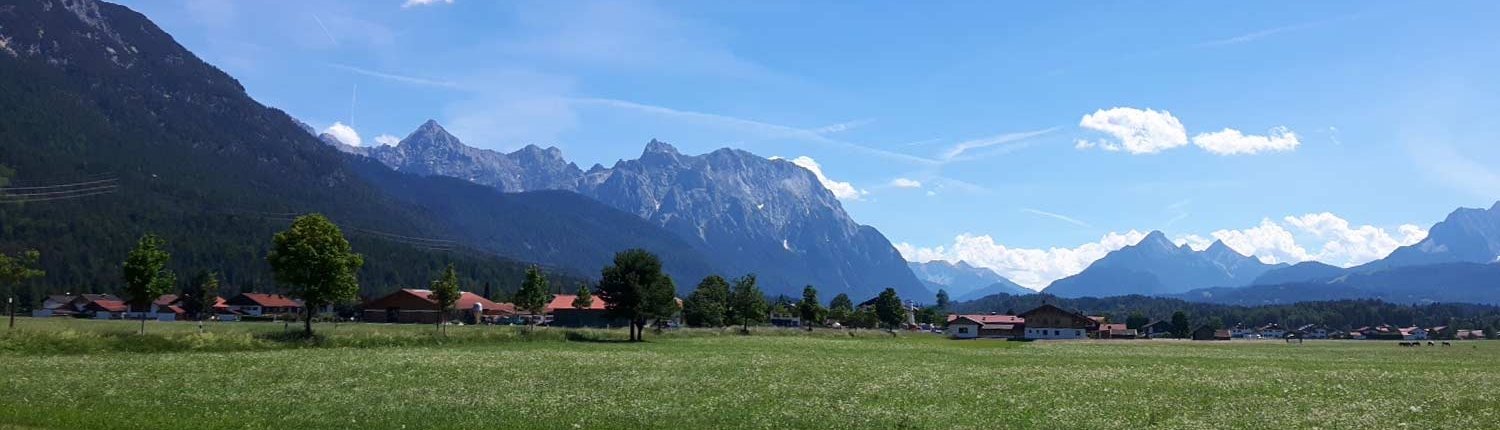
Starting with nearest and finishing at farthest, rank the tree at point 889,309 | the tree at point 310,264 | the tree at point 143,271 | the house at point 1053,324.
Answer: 1. the tree at point 310,264
2. the tree at point 143,271
3. the house at point 1053,324
4. the tree at point 889,309

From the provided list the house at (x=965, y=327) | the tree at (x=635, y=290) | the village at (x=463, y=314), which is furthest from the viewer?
the house at (x=965, y=327)

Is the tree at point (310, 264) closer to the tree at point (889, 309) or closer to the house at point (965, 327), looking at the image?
the tree at point (889, 309)

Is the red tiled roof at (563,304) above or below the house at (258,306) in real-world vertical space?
above

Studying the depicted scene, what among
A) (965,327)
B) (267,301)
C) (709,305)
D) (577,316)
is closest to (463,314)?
(577,316)

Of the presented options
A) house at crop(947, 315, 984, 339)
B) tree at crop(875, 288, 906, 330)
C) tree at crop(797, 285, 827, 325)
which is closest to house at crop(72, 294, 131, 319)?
tree at crop(797, 285, 827, 325)

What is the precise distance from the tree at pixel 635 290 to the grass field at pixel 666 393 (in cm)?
3986

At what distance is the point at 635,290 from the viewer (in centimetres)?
9231

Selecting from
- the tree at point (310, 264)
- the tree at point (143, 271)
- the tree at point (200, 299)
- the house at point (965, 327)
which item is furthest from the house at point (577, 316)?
the tree at point (143, 271)

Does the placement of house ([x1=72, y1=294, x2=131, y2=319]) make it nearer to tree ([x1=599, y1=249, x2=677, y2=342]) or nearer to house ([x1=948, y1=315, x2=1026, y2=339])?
tree ([x1=599, y1=249, x2=677, y2=342])

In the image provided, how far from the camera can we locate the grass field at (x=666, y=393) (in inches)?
1024

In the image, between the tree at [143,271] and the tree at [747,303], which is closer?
the tree at [143,271]

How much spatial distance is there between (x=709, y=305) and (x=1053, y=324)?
266 feet

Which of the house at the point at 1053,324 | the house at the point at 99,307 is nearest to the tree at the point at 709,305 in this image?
the house at the point at 1053,324

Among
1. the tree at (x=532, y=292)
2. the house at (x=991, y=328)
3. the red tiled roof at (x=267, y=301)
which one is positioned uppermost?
the tree at (x=532, y=292)
